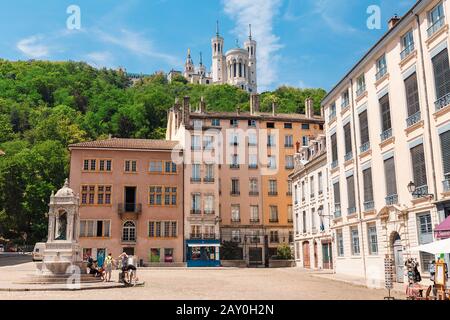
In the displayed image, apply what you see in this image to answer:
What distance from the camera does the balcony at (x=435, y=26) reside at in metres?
20.7

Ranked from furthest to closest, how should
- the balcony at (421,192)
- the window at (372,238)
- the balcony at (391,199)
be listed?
the window at (372,238), the balcony at (391,199), the balcony at (421,192)

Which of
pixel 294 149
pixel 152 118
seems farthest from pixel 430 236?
pixel 152 118

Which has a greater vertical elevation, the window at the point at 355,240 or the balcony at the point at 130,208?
the balcony at the point at 130,208

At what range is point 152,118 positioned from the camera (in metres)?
86.1

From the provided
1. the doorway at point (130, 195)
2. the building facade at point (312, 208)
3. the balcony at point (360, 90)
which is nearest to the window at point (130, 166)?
the doorway at point (130, 195)

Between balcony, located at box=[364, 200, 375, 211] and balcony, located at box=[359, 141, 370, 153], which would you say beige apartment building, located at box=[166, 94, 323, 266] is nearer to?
balcony, located at box=[364, 200, 375, 211]

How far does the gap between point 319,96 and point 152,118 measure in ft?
100

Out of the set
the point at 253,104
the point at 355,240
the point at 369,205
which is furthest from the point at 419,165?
the point at 253,104

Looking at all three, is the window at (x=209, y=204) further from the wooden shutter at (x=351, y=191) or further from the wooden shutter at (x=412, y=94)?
the wooden shutter at (x=412, y=94)

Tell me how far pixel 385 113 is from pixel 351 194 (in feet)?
22.4

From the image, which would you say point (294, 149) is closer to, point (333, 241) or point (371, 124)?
point (333, 241)

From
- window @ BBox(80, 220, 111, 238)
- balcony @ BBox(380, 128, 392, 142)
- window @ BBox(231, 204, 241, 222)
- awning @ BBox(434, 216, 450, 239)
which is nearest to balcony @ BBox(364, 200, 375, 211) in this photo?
balcony @ BBox(380, 128, 392, 142)

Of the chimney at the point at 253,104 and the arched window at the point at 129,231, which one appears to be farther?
the chimney at the point at 253,104

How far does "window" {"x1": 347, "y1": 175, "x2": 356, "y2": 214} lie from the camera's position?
30.2m
